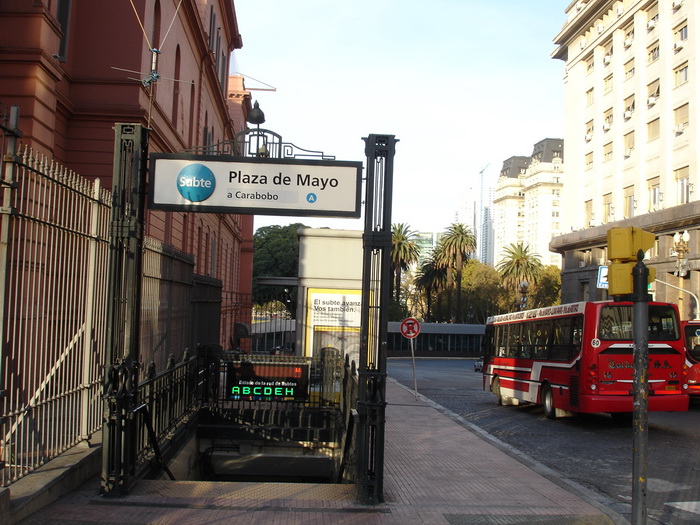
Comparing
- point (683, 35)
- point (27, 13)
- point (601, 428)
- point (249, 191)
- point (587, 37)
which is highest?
point (587, 37)

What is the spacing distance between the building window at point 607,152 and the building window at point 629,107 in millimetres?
2953

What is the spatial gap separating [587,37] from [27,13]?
4758 centimetres

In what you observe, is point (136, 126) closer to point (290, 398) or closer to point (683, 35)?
point (290, 398)

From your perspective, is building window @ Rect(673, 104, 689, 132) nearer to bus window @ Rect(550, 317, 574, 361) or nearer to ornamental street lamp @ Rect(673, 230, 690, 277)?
ornamental street lamp @ Rect(673, 230, 690, 277)

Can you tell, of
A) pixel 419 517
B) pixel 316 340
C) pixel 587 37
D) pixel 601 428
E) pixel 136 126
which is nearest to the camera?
pixel 419 517

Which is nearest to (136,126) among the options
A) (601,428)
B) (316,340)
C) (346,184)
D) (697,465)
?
(346,184)

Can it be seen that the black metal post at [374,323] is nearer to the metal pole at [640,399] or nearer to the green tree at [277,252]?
the metal pole at [640,399]

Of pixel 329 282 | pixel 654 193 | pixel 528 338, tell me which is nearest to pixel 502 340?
pixel 528 338

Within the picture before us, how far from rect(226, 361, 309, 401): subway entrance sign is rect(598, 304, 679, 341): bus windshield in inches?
275

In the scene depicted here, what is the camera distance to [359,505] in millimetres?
7449

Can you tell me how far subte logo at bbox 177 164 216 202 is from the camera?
7965mm

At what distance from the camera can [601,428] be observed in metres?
16.2

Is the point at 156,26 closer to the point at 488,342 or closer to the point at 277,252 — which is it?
the point at 488,342

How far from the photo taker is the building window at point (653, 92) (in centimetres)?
4225
